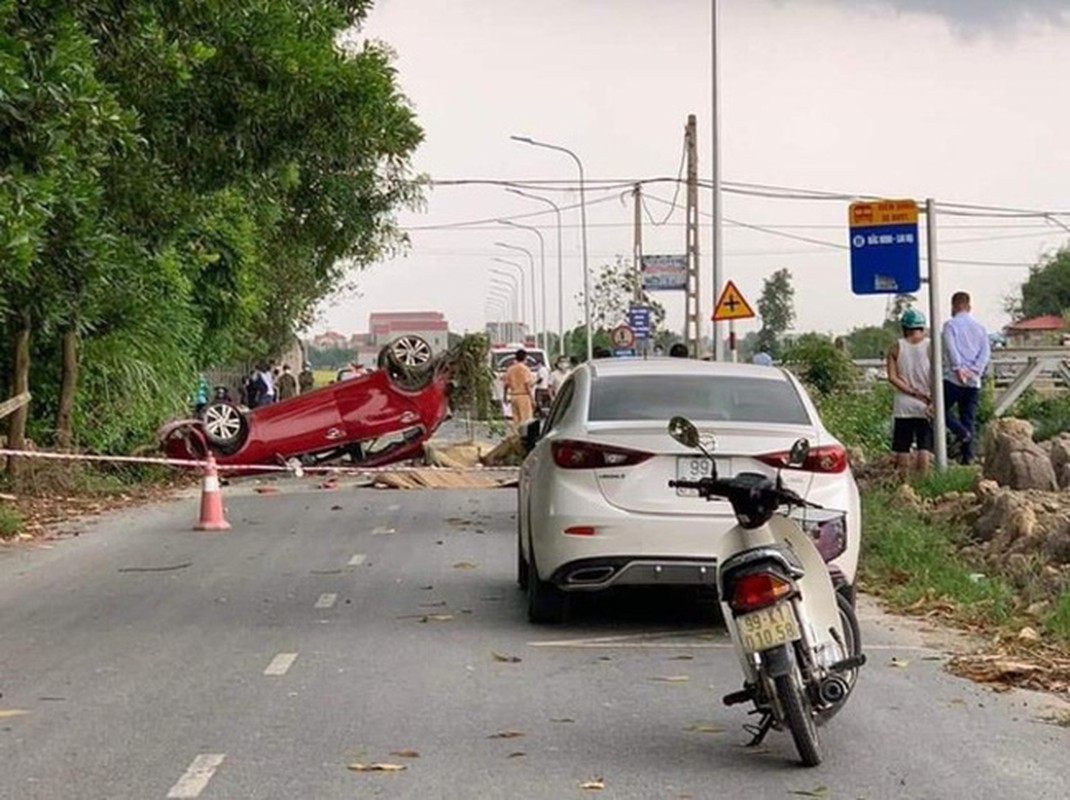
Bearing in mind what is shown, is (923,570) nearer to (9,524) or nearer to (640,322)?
(9,524)

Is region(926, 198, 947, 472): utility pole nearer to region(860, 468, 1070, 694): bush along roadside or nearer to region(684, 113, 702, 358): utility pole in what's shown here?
region(860, 468, 1070, 694): bush along roadside

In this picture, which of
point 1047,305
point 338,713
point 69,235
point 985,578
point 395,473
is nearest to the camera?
point 338,713

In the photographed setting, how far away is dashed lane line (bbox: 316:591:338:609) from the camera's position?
42.4 ft

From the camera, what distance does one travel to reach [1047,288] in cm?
10906

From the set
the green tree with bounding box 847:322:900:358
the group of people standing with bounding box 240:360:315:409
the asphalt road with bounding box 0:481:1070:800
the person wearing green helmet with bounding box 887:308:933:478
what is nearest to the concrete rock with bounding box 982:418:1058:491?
the person wearing green helmet with bounding box 887:308:933:478

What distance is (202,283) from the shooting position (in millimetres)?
29266

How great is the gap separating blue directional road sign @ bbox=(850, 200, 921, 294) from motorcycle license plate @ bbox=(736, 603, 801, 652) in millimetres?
11601

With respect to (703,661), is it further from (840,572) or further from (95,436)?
(95,436)

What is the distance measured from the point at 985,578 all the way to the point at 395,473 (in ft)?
42.9

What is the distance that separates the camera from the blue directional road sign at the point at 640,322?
50.0 m

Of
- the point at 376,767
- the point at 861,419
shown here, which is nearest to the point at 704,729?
the point at 376,767

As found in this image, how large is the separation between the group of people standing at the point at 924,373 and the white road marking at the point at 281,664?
9.58 m

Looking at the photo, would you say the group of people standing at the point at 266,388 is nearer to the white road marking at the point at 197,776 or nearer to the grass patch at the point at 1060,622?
the grass patch at the point at 1060,622

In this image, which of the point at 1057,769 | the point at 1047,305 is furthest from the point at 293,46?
the point at 1047,305
